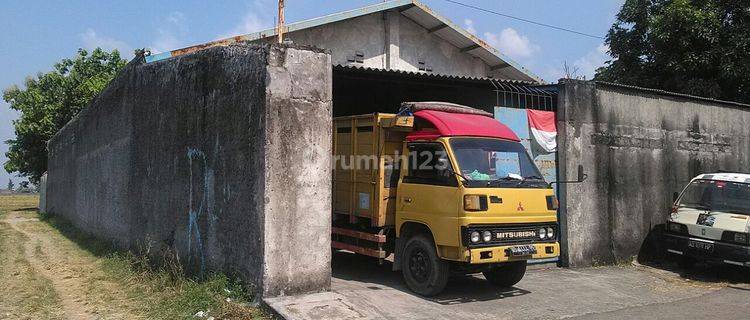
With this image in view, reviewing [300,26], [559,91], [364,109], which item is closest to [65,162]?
[300,26]

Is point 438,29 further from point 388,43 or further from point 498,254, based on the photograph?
point 498,254

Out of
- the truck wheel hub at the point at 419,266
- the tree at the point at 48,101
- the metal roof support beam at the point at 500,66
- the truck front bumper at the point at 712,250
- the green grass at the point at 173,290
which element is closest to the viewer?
the green grass at the point at 173,290

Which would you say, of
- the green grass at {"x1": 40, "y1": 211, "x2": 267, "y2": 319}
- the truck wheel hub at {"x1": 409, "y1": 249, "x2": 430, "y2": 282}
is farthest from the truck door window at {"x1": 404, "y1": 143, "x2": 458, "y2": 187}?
the green grass at {"x1": 40, "y1": 211, "x2": 267, "y2": 319}

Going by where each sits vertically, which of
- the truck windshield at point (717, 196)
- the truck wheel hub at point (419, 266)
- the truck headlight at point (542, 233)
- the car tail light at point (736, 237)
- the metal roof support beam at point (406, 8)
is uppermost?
the metal roof support beam at point (406, 8)

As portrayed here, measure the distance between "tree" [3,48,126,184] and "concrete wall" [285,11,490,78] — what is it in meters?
15.2

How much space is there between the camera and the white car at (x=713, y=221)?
9.39 meters

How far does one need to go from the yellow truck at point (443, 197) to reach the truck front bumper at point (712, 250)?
3.85 m

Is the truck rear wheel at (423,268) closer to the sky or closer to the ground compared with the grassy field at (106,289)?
closer to the sky

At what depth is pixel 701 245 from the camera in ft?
32.0

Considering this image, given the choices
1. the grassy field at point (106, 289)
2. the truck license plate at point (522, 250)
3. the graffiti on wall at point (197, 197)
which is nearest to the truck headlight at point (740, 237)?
the truck license plate at point (522, 250)

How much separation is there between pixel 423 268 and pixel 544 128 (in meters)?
4.25

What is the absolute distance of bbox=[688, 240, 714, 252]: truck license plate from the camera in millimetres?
9633

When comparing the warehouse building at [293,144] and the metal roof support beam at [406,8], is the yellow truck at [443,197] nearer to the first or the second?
the warehouse building at [293,144]

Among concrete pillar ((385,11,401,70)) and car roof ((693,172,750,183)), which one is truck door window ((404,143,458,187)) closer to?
car roof ((693,172,750,183))
